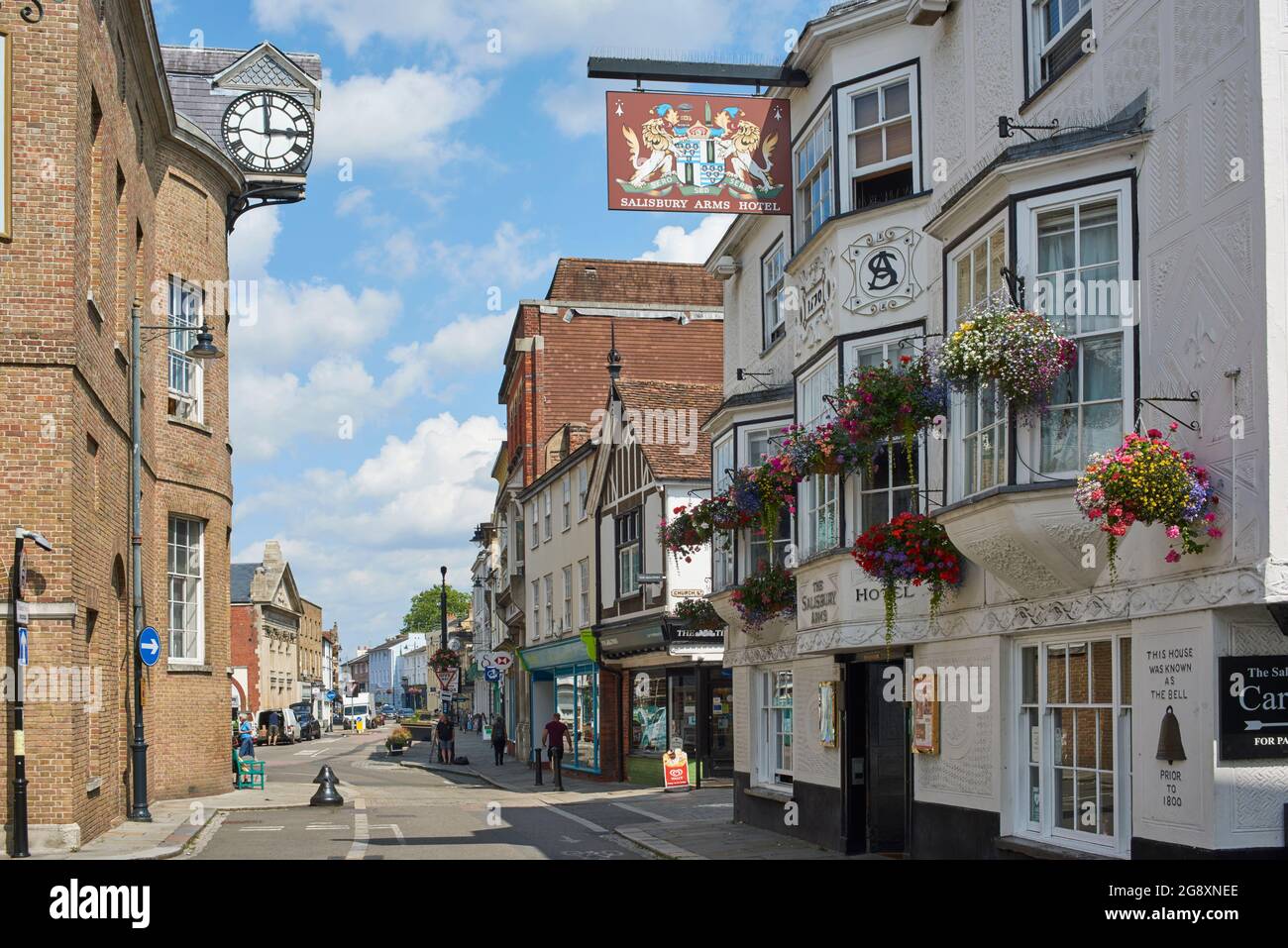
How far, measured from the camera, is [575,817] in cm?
2453

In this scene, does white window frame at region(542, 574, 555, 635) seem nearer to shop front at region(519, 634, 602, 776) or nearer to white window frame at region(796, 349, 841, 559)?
shop front at region(519, 634, 602, 776)

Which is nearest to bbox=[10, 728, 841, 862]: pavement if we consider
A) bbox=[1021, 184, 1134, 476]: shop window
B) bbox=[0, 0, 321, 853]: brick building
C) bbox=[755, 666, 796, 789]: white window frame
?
bbox=[755, 666, 796, 789]: white window frame

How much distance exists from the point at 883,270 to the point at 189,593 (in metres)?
16.0

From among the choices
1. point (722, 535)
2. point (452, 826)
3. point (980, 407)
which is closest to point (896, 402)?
point (980, 407)

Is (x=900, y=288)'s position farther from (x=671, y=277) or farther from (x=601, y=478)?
(x=671, y=277)

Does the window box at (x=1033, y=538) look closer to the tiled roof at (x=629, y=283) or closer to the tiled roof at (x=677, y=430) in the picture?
the tiled roof at (x=677, y=430)

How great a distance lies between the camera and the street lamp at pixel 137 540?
2125 centimetres

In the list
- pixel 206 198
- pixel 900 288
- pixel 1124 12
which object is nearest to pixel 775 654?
pixel 900 288

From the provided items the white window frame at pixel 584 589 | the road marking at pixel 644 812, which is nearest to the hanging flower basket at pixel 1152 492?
the road marking at pixel 644 812

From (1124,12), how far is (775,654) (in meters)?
11.1

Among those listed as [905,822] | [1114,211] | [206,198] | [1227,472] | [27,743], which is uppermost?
[206,198]

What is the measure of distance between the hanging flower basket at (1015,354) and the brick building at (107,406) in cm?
1033

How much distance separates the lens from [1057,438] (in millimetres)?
11766

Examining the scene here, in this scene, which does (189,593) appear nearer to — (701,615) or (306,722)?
(701,615)
